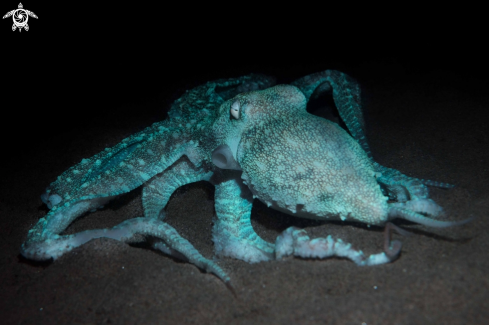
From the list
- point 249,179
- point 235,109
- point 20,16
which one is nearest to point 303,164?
point 249,179

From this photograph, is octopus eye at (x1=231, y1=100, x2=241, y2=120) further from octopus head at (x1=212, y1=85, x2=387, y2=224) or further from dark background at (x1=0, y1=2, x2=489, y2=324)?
dark background at (x1=0, y1=2, x2=489, y2=324)

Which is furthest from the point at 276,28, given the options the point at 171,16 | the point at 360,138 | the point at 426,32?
the point at 360,138

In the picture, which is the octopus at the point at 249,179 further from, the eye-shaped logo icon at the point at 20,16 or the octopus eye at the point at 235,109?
the eye-shaped logo icon at the point at 20,16

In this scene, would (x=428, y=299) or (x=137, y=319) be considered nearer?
(x=428, y=299)

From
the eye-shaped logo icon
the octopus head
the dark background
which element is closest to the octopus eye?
the octopus head

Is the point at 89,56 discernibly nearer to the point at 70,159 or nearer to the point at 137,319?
the point at 70,159

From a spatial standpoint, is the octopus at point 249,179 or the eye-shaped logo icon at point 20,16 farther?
the eye-shaped logo icon at point 20,16


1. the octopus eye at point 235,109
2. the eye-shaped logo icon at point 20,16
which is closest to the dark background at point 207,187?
the eye-shaped logo icon at point 20,16
